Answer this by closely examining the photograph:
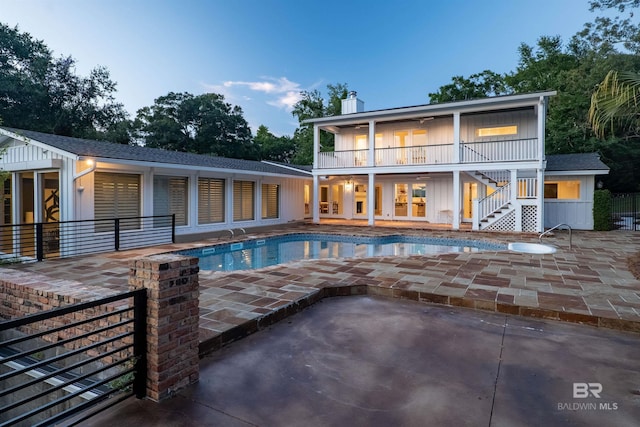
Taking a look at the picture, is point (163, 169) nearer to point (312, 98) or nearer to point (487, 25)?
point (312, 98)

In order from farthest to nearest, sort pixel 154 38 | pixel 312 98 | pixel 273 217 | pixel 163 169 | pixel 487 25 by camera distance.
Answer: pixel 312 98, pixel 487 25, pixel 154 38, pixel 273 217, pixel 163 169

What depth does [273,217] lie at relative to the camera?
15.4m

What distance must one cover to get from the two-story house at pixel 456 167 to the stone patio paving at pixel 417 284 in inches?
178

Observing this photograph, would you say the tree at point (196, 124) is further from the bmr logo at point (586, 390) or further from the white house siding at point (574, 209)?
the bmr logo at point (586, 390)

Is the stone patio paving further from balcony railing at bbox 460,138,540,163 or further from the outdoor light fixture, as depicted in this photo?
the outdoor light fixture

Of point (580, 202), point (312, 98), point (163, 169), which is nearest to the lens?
point (163, 169)

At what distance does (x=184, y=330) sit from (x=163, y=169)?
8984 mm

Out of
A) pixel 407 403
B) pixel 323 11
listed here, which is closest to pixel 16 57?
pixel 323 11

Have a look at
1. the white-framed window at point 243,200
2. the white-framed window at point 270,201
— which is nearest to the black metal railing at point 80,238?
the white-framed window at point 243,200

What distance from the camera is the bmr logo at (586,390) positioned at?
259 cm

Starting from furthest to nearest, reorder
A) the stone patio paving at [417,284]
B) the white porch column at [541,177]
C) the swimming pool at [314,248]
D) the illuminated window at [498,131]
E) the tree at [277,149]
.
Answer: the tree at [277,149]
the illuminated window at [498,131]
the white porch column at [541,177]
the swimming pool at [314,248]
the stone patio paving at [417,284]

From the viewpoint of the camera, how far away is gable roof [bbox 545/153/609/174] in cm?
1284

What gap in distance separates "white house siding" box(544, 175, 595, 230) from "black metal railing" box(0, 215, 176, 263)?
14.2 metres

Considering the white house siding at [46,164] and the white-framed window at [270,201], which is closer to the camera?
the white house siding at [46,164]
